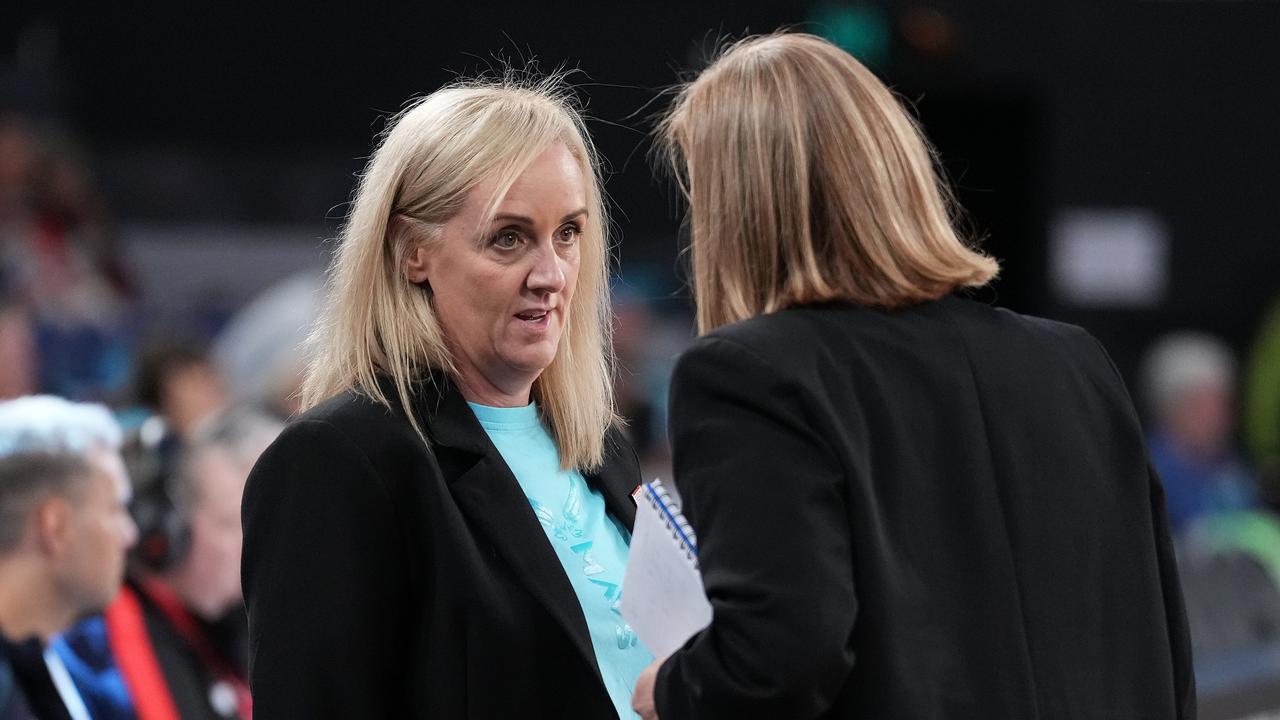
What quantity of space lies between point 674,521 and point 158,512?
244 centimetres

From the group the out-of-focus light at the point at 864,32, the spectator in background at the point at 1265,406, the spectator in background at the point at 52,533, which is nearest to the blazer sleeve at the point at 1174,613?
the spectator in background at the point at 52,533

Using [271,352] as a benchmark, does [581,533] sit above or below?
above

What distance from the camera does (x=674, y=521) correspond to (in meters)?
1.77

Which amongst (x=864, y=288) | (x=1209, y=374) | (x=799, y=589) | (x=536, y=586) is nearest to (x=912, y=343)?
(x=864, y=288)

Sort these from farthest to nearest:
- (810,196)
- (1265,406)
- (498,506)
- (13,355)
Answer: (1265,406)
(13,355)
(498,506)
(810,196)

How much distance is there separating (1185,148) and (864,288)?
849 centimetres

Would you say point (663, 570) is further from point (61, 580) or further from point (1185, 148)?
point (1185, 148)

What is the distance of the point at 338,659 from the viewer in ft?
6.11

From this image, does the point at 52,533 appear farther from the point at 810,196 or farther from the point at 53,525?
the point at 810,196

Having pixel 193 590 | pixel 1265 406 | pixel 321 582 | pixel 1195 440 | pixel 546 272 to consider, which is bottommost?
pixel 1265 406

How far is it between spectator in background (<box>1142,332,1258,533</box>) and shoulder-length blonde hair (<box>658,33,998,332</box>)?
644 cm

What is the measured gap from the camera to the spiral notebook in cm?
172

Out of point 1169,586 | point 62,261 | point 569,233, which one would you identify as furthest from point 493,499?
point 62,261

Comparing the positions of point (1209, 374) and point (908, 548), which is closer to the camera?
point (908, 548)
